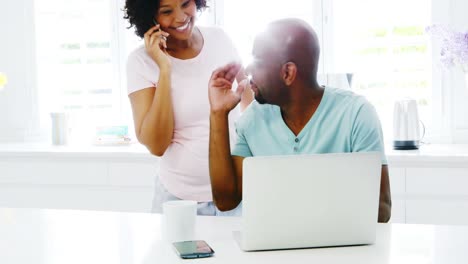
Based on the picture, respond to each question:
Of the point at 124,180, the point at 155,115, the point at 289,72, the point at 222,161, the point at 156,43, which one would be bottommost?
the point at 124,180

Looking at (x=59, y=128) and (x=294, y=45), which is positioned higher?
(x=294, y=45)

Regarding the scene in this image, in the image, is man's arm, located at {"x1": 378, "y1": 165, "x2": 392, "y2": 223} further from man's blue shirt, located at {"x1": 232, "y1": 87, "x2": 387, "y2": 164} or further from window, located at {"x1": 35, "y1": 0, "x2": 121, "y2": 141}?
window, located at {"x1": 35, "y1": 0, "x2": 121, "y2": 141}

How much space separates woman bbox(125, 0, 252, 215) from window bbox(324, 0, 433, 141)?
149cm

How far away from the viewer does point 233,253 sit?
1452 mm

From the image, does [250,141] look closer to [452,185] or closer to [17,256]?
[17,256]

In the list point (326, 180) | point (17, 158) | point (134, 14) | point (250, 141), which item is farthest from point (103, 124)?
point (326, 180)

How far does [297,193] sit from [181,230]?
32 cm

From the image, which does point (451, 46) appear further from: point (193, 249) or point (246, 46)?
point (193, 249)

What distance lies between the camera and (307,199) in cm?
141

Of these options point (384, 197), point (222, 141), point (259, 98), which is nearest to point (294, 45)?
point (259, 98)

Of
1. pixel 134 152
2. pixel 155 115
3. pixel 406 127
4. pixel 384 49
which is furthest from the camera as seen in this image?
pixel 384 49

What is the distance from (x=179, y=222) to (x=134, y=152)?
171 cm

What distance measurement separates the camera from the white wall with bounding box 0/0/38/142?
390 centimetres

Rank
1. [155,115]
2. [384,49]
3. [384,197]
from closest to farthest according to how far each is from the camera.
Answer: [384,197]
[155,115]
[384,49]
